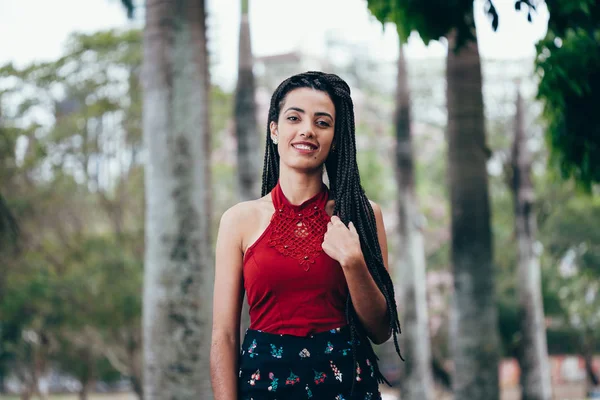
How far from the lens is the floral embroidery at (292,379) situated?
282cm

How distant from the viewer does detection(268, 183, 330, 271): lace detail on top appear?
2.88m

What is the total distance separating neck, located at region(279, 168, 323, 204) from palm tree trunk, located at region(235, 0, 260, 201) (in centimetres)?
906

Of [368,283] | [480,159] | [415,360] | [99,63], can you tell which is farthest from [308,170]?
[99,63]

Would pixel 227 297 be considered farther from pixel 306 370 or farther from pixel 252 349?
pixel 306 370

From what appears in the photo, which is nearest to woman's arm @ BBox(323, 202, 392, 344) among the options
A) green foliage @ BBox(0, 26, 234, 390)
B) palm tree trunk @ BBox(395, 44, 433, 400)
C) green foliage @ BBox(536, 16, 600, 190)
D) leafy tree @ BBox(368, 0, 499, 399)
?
green foliage @ BBox(536, 16, 600, 190)

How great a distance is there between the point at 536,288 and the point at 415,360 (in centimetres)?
388

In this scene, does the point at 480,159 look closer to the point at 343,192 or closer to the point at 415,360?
the point at 343,192

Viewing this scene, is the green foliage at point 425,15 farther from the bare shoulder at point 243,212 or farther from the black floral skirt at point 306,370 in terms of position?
the black floral skirt at point 306,370

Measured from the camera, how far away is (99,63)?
23328 millimetres

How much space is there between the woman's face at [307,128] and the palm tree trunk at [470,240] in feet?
22.3

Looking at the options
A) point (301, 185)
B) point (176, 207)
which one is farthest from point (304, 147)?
point (176, 207)

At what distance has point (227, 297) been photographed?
2992mm

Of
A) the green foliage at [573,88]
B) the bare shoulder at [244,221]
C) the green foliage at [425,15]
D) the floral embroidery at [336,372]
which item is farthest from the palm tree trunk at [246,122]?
the floral embroidery at [336,372]

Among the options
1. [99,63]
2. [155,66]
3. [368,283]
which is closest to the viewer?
[368,283]
